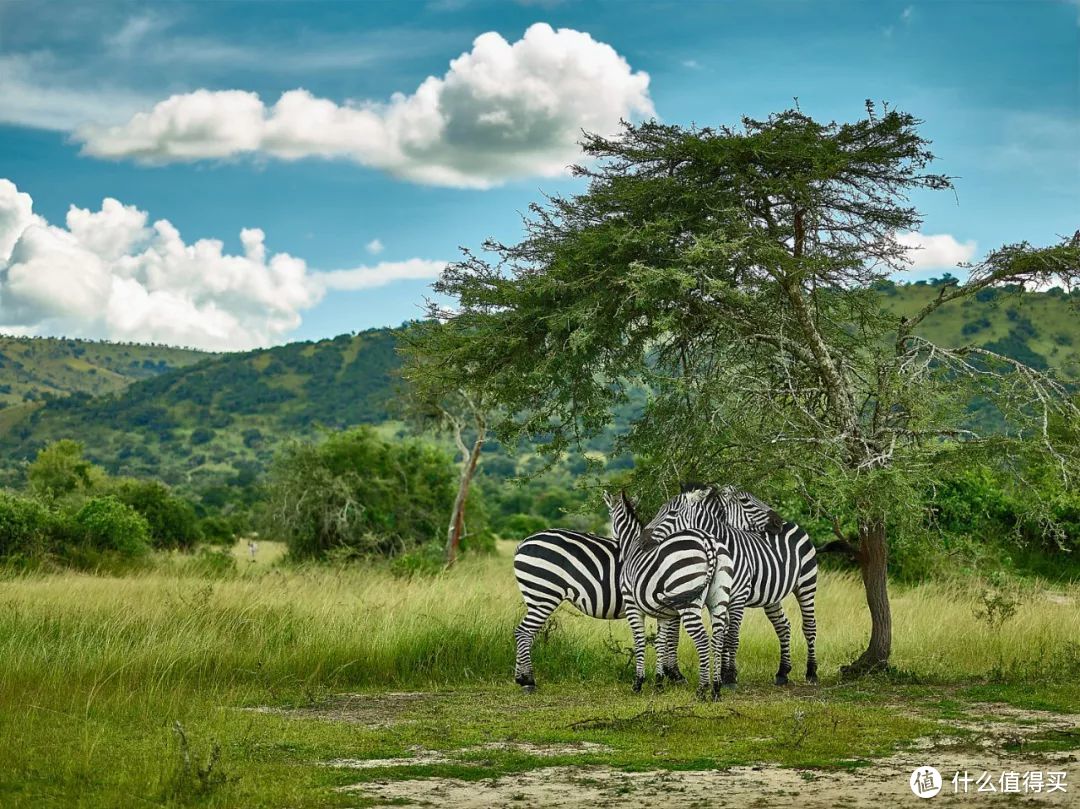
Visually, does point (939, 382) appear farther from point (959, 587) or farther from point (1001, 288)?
point (959, 587)

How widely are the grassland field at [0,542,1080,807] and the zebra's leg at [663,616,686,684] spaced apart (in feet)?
1.95

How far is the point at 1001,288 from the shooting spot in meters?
15.6

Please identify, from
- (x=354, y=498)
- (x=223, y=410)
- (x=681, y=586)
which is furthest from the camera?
(x=223, y=410)

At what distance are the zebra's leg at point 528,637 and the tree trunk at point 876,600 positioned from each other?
393 centimetres

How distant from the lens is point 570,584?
13.1 m

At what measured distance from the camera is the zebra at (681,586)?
1198cm

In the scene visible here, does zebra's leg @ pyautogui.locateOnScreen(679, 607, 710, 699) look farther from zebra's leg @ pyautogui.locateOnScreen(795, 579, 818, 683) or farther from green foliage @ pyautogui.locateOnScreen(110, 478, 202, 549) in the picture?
green foliage @ pyautogui.locateOnScreen(110, 478, 202, 549)

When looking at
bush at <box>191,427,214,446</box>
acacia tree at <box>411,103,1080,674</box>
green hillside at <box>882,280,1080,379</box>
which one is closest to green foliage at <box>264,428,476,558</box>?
acacia tree at <box>411,103,1080,674</box>

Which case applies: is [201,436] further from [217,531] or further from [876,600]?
[876,600]

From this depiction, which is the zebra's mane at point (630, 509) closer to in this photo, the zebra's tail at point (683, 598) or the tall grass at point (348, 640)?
the zebra's tail at point (683, 598)

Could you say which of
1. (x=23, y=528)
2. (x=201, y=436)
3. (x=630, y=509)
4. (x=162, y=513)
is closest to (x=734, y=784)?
(x=630, y=509)

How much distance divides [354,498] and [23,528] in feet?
38.2

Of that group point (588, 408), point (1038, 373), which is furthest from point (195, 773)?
point (1038, 373)

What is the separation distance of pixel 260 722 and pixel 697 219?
7.97m
